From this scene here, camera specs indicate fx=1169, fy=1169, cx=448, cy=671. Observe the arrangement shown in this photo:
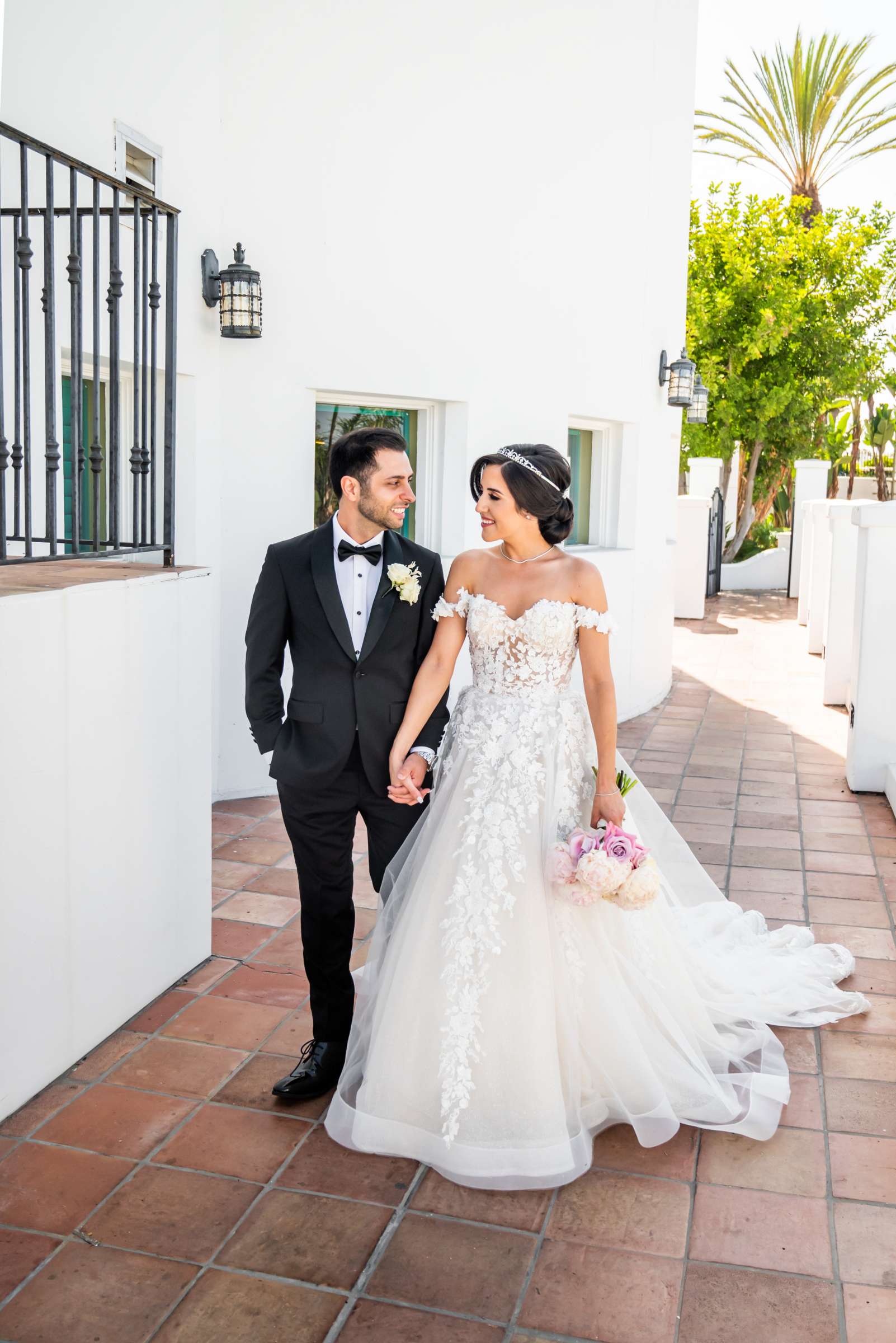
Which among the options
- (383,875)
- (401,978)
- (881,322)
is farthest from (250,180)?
(881,322)

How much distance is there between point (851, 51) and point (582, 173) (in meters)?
18.3

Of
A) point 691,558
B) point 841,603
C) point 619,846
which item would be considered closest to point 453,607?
point 619,846

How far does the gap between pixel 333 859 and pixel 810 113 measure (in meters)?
23.7

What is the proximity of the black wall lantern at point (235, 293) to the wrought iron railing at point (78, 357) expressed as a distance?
0.28 meters

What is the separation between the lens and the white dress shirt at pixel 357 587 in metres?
3.43

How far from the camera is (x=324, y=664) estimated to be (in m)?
3.40

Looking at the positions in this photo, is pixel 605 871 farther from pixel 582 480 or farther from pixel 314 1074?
pixel 582 480

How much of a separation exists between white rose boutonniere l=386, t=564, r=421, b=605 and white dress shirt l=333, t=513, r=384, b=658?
8cm

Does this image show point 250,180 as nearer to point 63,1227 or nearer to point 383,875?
point 383,875

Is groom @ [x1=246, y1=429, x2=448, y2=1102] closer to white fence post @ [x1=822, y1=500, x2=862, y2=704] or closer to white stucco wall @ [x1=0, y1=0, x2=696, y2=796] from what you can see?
white stucco wall @ [x1=0, y1=0, x2=696, y2=796]

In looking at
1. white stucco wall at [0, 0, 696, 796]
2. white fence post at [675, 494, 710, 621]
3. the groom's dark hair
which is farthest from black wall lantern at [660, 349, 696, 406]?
the groom's dark hair

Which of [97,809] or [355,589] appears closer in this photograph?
[355,589]

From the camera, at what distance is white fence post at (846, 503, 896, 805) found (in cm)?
697

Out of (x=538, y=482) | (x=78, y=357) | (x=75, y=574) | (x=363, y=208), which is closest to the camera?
(x=538, y=482)
